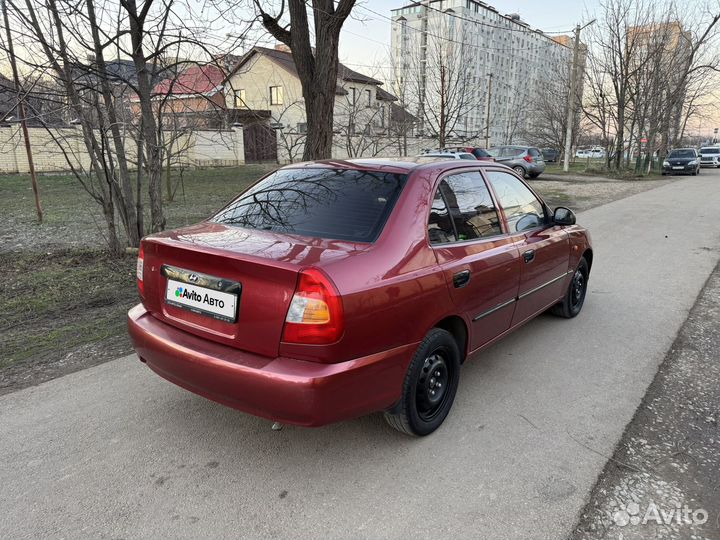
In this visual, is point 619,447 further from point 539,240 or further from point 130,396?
point 130,396

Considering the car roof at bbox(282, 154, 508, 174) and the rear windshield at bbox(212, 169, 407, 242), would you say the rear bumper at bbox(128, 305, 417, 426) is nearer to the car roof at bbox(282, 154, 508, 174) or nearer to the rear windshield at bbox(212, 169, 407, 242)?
the rear windshield at bbox(212, 169, 407, 242)

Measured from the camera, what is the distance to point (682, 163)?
30156mm

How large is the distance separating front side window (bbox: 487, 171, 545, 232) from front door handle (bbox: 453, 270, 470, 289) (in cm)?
A: 88

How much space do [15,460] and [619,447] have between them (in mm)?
3380

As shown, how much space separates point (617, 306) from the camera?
5.39 m

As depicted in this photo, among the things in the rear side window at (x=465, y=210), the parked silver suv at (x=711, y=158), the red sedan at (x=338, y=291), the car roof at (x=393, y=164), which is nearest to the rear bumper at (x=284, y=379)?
the red sedan at (x=338, y=291)

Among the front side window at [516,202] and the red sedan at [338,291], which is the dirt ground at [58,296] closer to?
the red sedan at [338,291]

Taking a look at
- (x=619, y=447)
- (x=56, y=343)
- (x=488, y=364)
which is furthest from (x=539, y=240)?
(x=56, y=343)

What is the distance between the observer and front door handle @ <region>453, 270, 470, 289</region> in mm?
2936

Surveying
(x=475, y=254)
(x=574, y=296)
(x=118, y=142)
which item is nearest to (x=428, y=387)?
(x=475, y=254)

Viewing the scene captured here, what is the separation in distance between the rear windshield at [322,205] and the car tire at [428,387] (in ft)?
2.39

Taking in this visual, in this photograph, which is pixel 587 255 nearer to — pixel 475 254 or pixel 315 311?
pixel 475 254

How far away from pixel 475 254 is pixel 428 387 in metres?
0.91

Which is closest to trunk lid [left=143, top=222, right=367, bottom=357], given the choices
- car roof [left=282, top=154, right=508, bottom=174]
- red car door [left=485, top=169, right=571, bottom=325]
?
car roof [left=282, top=154, right=508, bottom=174]
